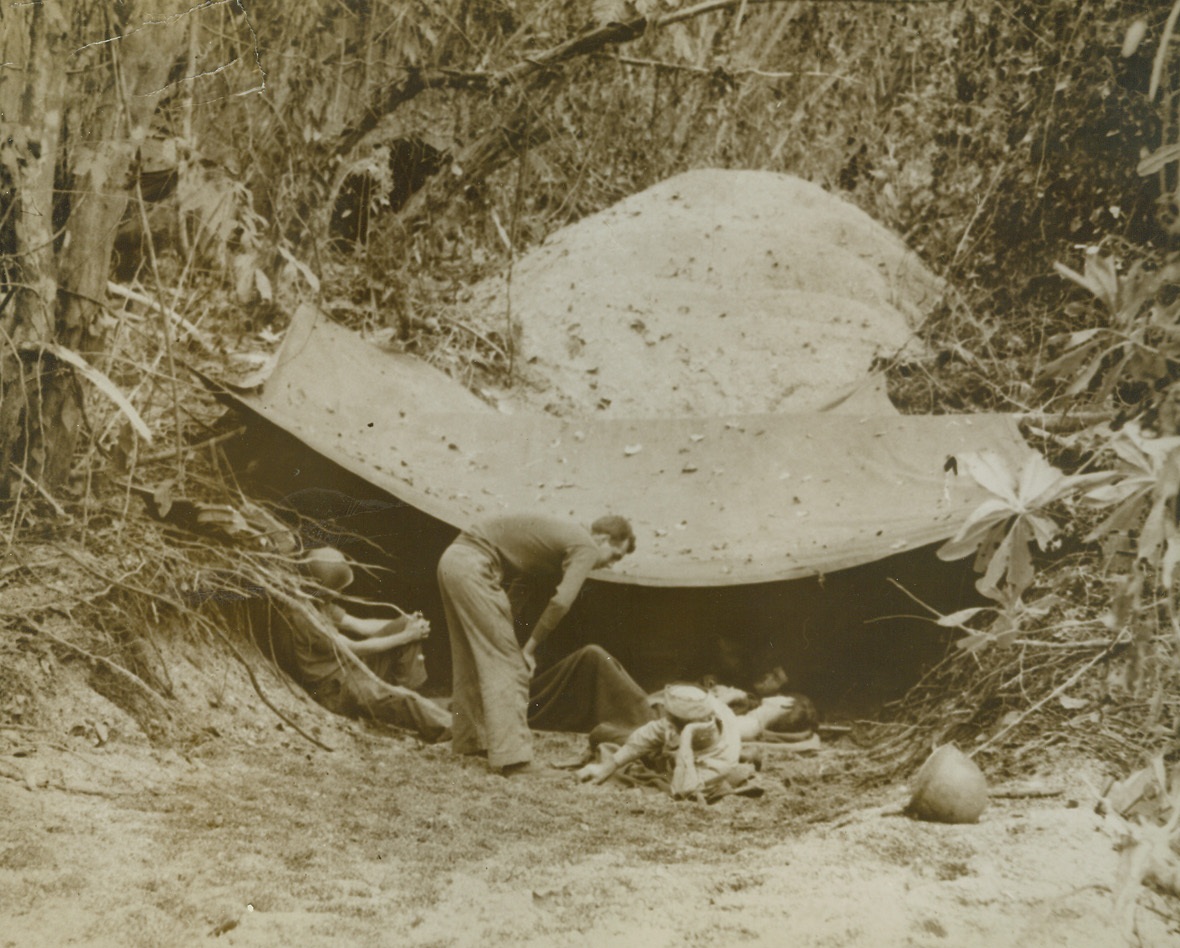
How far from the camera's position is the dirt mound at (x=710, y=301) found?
3.57m

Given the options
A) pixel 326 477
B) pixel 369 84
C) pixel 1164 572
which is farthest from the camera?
pixel 369 84

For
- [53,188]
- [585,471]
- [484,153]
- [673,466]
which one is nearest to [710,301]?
[673,466]

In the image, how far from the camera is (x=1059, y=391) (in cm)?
352

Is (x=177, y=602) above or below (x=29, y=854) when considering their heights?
above

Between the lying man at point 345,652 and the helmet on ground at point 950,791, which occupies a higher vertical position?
the lying man at point 345,652

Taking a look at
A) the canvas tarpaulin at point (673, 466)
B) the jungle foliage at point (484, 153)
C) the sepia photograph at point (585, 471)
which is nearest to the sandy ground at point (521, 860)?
the sepia photograph at point (585, 471)

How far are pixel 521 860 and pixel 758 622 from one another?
86cm

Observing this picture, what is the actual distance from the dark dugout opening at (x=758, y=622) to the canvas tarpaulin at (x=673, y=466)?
0.05 m

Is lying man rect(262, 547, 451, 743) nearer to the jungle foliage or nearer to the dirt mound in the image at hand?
the jungle foliage

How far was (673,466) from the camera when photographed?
351 cm

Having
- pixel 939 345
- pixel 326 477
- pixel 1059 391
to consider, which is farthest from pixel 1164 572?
pixel 326 477

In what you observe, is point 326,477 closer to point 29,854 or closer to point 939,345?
point 29,854

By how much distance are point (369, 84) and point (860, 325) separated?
1.56 meters

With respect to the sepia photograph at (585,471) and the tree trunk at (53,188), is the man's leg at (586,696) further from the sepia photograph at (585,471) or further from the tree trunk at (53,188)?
the tree trunk at (53,188)
